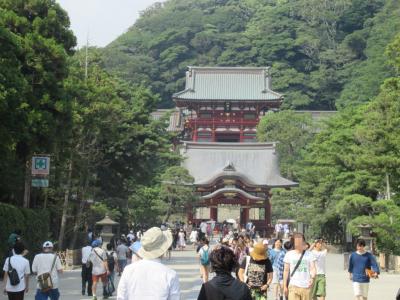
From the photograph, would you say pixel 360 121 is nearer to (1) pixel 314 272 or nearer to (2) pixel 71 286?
(2) pixel 71 286

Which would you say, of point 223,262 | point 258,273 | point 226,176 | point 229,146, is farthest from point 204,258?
point 229,146

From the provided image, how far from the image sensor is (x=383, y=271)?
84.9ft

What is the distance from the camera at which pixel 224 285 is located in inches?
250

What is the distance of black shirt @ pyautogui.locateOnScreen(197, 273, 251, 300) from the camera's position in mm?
6303

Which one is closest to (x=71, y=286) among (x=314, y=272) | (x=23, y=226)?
(x=23, y=226)

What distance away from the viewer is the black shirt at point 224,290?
6303 millimetres

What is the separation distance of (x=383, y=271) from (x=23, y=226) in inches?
447

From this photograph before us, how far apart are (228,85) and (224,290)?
68002mm

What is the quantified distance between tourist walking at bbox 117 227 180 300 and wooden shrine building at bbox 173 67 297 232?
46735 mm

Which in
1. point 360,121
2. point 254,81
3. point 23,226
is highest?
point 254,81

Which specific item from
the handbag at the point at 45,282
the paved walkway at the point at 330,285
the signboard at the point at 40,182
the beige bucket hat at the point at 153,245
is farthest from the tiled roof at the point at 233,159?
the beige bucket hat at the point at 153,245

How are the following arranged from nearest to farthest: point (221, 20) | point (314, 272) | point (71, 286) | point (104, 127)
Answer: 1. point (314, 272)
2. point (71, 286)
3. point (104, 127)
4. point (221, 20)

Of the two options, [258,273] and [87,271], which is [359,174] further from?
[258,273]

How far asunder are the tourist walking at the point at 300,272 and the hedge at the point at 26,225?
10118 millimetres
